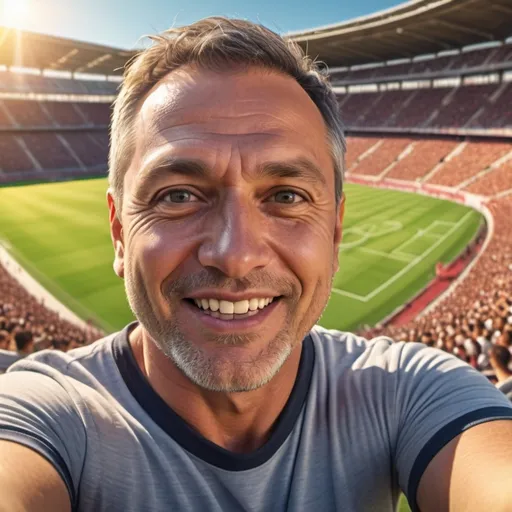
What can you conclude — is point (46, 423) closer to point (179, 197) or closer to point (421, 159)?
point (179, 197)

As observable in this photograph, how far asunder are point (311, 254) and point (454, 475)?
3.55 ft

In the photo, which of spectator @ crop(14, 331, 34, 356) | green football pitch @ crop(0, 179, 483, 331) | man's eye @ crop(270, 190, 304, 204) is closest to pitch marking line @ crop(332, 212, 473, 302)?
green football pitch @ crop(0, 179, 483, 331)

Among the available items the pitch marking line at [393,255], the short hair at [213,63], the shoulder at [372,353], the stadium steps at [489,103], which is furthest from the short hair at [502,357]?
the stadium steps at [489,103]

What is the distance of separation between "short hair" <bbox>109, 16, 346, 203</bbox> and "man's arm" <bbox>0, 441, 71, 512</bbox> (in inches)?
50.0

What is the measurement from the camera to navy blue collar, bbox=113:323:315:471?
1.80m

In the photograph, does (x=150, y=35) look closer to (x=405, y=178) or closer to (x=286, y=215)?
(x=286, y=215)

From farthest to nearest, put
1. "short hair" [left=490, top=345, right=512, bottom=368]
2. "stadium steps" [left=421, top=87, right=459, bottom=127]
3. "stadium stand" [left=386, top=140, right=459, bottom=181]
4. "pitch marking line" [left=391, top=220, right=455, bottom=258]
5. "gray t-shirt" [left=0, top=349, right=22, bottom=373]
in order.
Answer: "stadium steps" [left=421, top=87, right=459, bottom=127] < "stadium stand" [left=386, top=140, right=459, bottom=181] < "pitch marking line" [left=391, top=220, right=455, bottom=258] < "short hair" [left=490, top=345, right=512, bottom=368] < "gray t-shirt" [left=0, top=349, right=22, bottom=373]

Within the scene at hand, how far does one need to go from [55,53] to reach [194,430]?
55504 mm

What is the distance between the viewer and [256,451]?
1843 mm

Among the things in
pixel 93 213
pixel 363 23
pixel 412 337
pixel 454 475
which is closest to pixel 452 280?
pixel 412 337

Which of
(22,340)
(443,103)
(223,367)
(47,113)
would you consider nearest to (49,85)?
(47,113)

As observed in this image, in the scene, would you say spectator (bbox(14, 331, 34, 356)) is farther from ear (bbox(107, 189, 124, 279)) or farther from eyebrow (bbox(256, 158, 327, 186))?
eyebrow (bbox(256, 158, 327, 186))

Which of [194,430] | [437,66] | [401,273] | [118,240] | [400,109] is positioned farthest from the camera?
[400,109]

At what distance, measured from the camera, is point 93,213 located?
25938 mm
